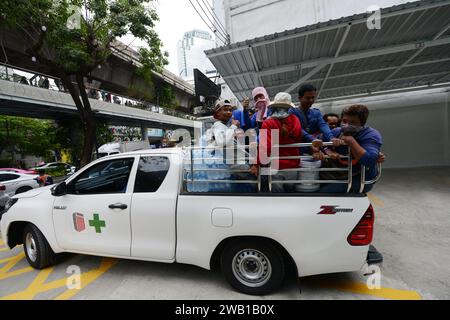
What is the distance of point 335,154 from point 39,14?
29.5 feet

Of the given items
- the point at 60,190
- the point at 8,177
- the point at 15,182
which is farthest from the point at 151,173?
the point at 8,177

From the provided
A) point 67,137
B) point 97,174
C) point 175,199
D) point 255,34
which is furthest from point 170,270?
point 67,137

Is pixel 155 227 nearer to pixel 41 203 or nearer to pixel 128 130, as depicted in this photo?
pixel 41 203

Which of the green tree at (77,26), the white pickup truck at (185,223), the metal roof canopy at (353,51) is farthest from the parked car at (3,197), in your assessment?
the metal roof canopy at (353,51)

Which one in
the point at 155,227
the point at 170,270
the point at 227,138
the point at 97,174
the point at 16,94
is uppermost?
the point at 16,94

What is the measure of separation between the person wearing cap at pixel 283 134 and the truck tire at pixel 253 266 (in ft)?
2.09

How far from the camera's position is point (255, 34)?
26.8 feet

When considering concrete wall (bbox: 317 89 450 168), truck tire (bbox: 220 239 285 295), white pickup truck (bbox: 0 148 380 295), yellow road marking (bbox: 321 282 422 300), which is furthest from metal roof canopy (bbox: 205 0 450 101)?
yellow road marking (bbox: 321 282 422 300)

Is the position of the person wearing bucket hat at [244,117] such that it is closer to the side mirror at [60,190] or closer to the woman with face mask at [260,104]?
the woman with face mask at [260,104]

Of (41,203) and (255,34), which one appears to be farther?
(255,34)

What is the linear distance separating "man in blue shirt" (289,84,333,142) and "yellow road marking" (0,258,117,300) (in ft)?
10.7

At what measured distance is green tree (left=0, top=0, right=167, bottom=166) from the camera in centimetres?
677

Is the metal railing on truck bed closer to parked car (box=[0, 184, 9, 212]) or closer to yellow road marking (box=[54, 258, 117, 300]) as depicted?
yellow road marking (box=[54, 258, 117, 300])

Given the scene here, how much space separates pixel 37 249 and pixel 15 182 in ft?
22.5
